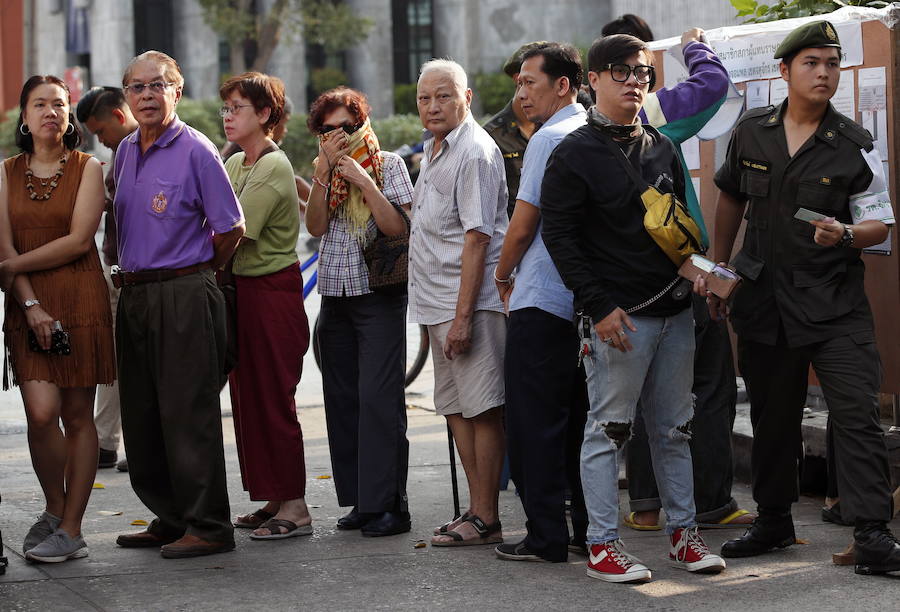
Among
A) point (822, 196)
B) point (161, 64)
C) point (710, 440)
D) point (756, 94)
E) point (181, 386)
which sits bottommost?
point (710, 440)

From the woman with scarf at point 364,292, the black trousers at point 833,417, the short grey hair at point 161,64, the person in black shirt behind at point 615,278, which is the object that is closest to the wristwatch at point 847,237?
the black trousers at point 833,417

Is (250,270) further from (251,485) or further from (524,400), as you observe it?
(524,400)

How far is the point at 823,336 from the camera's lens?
5.19 metres

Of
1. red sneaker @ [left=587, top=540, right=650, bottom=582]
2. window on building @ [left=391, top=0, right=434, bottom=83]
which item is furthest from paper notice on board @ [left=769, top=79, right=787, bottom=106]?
window on building @ [left=391, top=0, right=434, bottom=83]

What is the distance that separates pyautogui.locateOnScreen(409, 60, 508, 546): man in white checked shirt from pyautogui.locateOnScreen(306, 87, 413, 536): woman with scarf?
266 mm

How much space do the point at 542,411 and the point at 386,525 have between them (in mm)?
1035

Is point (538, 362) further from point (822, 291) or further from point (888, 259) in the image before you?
point (888, 259)

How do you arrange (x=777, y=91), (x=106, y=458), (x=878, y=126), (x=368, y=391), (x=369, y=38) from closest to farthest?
(x=878, y=126)
(x=368, y=391)
(x=777, y=91)
(x=106, y=458)
(x=369, y=38)

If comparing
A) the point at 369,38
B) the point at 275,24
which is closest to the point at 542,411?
the point at 275,24

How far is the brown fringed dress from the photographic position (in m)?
5.64

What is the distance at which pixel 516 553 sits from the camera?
5.45m

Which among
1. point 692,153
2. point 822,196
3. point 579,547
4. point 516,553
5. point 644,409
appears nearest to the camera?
point 822,196

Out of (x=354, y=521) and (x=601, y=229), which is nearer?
(x=601, y=229)

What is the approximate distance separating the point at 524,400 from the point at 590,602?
0.85 meters
